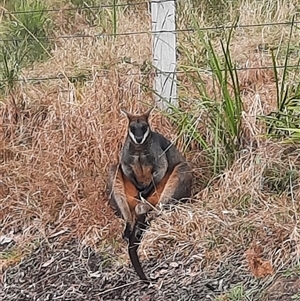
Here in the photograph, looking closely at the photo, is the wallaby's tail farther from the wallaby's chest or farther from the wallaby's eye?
the wallaby's eye

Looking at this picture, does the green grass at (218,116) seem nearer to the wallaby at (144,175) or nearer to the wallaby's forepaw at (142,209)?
the wallaby at (144,175)

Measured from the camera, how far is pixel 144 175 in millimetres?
5352

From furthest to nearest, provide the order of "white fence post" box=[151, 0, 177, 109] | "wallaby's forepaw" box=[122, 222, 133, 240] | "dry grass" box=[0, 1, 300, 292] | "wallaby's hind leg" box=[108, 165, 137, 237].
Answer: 1. "white fence post" box=[151, 0, 177, 109]
2. "wallaby's hind leg" box=[108, 165, 137, 237]
3. "wallaby's forepaw" box=[122, 222, 133, 240]
4. "dry grass" box=[0, 1, 300, 292]

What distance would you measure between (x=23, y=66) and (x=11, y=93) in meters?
0.72

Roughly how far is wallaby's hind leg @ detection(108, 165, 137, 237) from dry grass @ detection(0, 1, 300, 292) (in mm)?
98

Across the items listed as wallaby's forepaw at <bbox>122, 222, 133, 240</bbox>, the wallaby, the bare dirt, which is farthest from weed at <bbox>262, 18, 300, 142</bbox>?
wallaby's forepaw at <bbox>122, 222, 133, 240</bbox>

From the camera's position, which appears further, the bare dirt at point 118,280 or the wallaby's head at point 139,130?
the wallaby's head at point 139,130

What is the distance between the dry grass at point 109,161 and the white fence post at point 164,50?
171mm

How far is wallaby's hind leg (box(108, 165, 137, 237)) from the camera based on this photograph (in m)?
5.20

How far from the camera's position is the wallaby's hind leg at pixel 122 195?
520cm

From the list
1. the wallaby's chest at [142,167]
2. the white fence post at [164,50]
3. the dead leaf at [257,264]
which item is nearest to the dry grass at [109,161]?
the dead leaf at [257,264]

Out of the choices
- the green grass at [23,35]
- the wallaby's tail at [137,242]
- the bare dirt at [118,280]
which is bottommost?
the bare dirt at [118,280]

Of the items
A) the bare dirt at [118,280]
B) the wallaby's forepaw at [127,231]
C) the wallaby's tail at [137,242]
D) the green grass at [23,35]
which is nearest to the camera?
the bare dirt at [118,280]

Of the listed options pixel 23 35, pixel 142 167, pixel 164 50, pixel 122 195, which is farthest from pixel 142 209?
pixel 23 35
